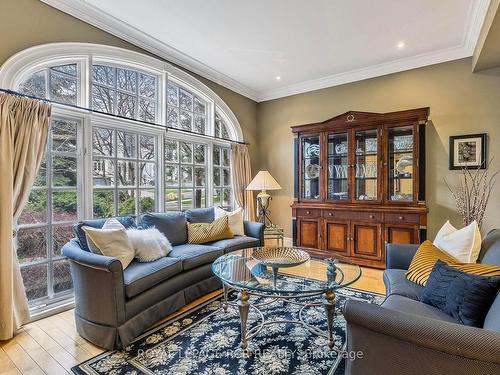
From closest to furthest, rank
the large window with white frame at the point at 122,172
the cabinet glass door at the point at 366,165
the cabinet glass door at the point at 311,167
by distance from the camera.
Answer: the large window with white frame at the point at 122,172 < the cabinet glass door at the point at 366,165 < the cabinet glass door at the point at 311,167

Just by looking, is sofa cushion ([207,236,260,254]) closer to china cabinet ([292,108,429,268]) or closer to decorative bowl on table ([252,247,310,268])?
decorative bowl on table ([252,247,310,268])

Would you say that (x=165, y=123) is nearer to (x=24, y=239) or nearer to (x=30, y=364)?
(x=24, y=239)

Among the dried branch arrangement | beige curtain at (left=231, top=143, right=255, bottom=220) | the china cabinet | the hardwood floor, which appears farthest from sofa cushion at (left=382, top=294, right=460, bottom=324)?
beige curtain at (left=231, top=143, right=255, bottom=220)

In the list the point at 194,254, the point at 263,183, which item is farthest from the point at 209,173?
the point at 194,254

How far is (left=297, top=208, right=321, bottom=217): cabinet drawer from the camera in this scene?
169 inches

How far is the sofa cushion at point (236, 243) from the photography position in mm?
3319

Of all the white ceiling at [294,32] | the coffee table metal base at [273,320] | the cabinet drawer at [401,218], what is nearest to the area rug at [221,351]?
the coffee table metal base at [273,320]

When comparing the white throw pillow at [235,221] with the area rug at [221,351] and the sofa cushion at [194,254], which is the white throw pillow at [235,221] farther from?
the area rug at [221,351]

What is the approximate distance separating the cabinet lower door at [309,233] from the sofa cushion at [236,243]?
96 cm

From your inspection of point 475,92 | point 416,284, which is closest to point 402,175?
point 475,92

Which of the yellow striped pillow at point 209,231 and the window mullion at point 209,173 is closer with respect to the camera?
the yellow striped pillow at point 209,231

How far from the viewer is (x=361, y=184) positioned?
405cm

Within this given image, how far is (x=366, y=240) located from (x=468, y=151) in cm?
174

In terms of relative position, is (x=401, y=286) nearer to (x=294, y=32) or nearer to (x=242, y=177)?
(x=294, y=32)
